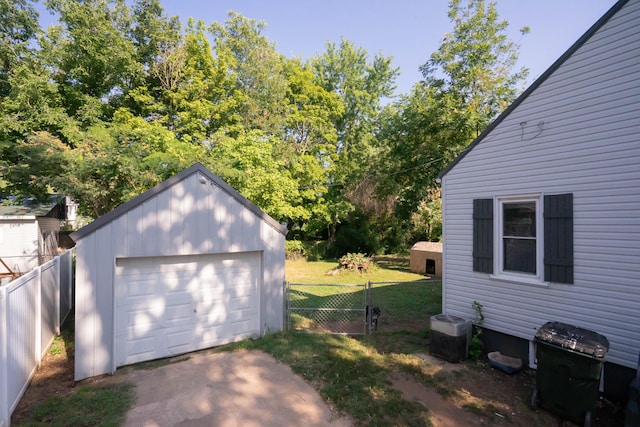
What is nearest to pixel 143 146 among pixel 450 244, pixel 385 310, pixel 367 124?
pixel 385 310

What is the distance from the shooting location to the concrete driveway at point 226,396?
12.8ft

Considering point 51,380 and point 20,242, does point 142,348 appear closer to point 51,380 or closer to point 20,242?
point 51,380

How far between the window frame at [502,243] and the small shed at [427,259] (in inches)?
337

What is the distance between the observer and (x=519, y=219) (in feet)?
18.5

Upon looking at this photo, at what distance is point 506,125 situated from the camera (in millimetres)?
5754

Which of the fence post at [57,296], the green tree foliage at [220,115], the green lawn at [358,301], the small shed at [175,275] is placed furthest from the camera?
the green tree foliage at [220,115]

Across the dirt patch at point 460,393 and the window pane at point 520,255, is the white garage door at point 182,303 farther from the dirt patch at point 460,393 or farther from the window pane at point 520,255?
the window pane at point 520,255

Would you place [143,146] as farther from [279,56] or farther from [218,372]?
[279,56]

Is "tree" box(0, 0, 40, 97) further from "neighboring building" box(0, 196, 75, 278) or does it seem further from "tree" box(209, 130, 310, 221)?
"tree" box(209, 130, 310, 221)

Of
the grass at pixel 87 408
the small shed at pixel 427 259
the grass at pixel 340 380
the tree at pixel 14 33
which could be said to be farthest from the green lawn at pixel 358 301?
the tree at pixel 14 33

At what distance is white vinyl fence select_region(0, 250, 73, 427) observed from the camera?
3.65 metres

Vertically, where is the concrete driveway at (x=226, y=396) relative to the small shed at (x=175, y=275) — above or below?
below

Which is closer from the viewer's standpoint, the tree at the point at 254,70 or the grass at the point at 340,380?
the grass at the point at 340,380

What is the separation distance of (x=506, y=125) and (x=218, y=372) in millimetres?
6806
